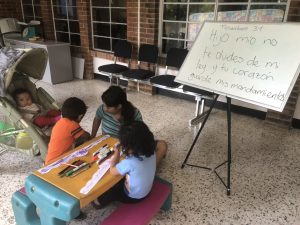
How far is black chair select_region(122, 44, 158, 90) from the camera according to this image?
139 inches

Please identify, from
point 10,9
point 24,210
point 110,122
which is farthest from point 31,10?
point 24,210

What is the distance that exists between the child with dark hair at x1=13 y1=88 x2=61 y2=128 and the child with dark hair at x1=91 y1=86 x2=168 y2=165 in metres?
0.48

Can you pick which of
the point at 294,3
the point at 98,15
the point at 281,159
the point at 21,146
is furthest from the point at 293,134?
the point at 98,15

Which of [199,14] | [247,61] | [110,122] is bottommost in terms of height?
[110,122]

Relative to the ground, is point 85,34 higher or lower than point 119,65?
higher

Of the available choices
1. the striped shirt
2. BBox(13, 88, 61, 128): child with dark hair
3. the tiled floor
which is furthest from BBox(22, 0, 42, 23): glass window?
the striped shirt

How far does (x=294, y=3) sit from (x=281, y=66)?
1493mm

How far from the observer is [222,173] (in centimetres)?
217

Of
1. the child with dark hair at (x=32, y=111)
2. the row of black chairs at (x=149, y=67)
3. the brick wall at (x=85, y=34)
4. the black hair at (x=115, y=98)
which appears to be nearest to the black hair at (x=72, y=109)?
the black hair at (x=115, y=98)

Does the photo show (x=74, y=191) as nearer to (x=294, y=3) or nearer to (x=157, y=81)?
(x=157, y=81)

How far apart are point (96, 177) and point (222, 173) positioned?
4.09 feet

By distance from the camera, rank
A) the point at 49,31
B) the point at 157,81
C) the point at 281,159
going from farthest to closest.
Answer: the point at 49,31, the point at 157,81, the point at 281,159

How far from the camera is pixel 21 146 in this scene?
2195 millimetres

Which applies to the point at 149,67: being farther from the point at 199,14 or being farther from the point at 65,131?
the point at 65,131
